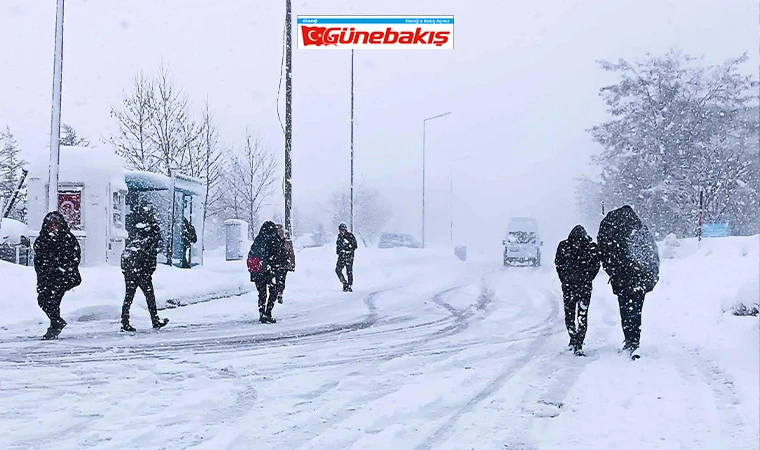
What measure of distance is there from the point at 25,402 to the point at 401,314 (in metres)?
8.42

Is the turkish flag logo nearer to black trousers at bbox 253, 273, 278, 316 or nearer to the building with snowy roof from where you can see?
black trousers at bbox 253, 273, 278, 316

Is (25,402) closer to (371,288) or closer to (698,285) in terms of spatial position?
(698,285)

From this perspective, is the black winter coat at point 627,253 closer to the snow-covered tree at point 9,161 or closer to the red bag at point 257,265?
the red bag at point 257,265

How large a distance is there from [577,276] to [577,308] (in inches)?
14.9

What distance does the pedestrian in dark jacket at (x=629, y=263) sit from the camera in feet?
28.0

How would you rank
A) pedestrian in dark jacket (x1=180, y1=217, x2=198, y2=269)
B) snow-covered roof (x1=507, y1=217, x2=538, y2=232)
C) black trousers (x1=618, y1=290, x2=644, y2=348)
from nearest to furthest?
1. black trousers (x1=618, y1=290, x2=644, y2=348)
2. pedestrian in dark jacket (x1=180, y1=217, x2=198, y2=269)
3. snow-covered roof (x1=507, y1=217, x2=538, y2=232)

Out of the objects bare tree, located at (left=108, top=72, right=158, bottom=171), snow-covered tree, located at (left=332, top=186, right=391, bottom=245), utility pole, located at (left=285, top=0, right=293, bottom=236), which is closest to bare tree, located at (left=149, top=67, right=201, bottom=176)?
bare tree, located at (left=108, top=72, right=158, bottom=171)

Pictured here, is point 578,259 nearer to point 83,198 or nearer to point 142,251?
point 142,251

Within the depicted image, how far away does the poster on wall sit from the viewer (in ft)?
68.3

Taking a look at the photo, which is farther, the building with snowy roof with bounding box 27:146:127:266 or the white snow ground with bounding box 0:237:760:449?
the building with snowy roof with bounding box 27:146:127:266

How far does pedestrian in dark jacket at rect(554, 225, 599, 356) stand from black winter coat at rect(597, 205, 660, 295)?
20cm

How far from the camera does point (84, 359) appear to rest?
28.0ft

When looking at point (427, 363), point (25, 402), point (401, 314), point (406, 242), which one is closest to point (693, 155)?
point (406, 242)

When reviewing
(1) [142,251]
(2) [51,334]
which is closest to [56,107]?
(1) [142,251]
